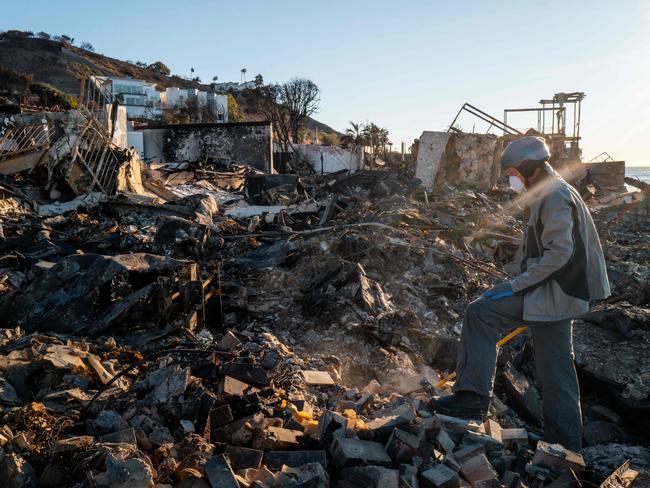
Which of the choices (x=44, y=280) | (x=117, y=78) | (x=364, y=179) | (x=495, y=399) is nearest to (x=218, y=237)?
(x=44, y=280)

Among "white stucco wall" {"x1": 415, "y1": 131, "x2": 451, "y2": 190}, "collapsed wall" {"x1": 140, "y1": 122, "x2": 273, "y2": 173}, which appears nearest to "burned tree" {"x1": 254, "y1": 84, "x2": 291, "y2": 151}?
"collapsed wall" {"x1": 140, "y1": 122, "x2": 273, "y2": 173}

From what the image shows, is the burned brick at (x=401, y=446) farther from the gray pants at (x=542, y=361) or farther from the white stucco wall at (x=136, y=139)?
the white stucco wall at (x=136, y=139)

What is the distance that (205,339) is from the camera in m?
4.57

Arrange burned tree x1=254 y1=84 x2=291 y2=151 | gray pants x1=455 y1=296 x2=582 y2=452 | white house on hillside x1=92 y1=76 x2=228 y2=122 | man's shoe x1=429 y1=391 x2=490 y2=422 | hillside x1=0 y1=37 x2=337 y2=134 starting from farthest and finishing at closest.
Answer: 1. hillside x1=0 y1=37 x2=337 y2=134
2. white house on hillside x1=92 y1=76 x2=228 y2=122
3. burned tree x1=254 y1=84 x2=291 y2=151
4. man's shoe x1=429 y1=391 x2=490 y2=422
5. gray pants x1=455 y1=296 x2=582 y2=452

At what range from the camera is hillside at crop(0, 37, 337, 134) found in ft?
176

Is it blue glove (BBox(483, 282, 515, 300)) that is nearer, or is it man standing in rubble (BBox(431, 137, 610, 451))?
man standing in rubble (BBox(431, 137, 610, 451))

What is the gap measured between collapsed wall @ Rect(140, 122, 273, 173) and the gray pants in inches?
705

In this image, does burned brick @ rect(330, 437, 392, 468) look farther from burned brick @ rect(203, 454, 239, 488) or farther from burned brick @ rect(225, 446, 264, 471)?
burned brick @ rect(203, 454, 239, 488)

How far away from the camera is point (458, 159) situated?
16.2m

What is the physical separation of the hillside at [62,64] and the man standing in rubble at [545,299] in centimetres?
4977

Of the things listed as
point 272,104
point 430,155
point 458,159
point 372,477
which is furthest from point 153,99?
point 372,477

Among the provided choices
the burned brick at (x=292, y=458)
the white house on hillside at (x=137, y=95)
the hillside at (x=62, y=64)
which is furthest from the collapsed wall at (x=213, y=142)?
the hillside at (x=62, y=64)

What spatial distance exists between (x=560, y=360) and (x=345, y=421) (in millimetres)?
1369

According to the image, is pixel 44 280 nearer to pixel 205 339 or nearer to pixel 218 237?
pixel 205 339
